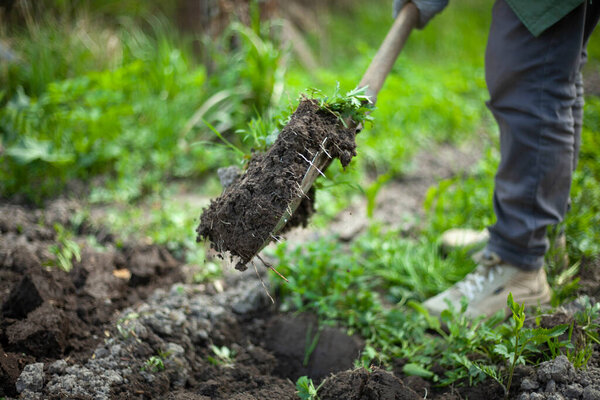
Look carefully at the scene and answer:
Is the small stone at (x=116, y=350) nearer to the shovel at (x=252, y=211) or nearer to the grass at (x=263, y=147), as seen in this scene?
the grass at (x=263, y=147)

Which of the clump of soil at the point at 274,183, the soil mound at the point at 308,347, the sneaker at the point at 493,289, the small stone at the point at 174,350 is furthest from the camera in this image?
the sneaker at the point at 493,289

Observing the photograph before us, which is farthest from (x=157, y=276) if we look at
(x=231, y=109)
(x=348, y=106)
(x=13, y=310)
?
(x=231, y=109)

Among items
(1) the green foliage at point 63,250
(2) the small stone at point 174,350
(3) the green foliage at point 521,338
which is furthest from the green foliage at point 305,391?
(1) the green foliage at point 63,250

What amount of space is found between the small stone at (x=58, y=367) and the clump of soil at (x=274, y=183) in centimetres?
72

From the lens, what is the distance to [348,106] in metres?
1.68

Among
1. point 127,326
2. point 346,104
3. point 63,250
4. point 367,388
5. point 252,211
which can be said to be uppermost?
point 63,250

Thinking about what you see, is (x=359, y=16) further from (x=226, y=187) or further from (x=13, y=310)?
(x=13, y=310)

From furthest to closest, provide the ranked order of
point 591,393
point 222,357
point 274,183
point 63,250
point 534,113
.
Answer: point 63,250
point 222,357
point 534,113
point 274,183
point 591,393

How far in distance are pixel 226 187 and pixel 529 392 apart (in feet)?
4.33

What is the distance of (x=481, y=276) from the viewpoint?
7.00 feet

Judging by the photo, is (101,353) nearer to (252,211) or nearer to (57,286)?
(57,286)

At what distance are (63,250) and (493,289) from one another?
6.96 ft

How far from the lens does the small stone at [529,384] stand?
1.55m

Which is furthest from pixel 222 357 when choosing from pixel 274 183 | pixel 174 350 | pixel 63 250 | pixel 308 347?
pixel 63 250
